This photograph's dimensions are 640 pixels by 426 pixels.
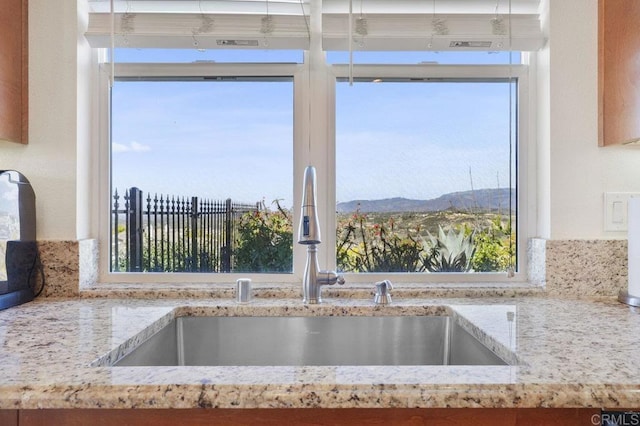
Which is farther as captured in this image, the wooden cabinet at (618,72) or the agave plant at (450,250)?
the agave plant at (450,250)

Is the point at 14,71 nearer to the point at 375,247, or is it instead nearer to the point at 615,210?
the point at 375,247

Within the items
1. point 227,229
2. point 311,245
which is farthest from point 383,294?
point 227,229

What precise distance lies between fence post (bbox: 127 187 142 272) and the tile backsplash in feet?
0.56

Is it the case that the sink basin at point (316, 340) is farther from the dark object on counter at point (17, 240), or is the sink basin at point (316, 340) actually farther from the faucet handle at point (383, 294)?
the dark object on counter at point (17, 240)

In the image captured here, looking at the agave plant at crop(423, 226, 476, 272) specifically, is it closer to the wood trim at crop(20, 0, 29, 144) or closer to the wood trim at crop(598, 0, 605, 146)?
the wood trim at crop(598, 0, 605, 146)

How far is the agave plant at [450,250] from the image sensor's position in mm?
1591

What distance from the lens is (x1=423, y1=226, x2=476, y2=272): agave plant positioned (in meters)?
1.59

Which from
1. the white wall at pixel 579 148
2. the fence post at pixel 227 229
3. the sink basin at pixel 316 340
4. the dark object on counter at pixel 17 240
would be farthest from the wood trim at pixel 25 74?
the white wall at pixel 579 148

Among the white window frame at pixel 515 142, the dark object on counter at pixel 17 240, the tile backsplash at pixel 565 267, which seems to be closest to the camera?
the dark object on counter at pixel 17 240

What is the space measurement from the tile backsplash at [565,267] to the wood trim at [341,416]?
79 centimetres

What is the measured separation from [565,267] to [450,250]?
0.38 meters

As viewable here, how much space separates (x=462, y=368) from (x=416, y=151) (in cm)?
97

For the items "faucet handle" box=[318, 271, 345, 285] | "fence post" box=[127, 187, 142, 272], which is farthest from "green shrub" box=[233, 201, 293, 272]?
"fence post" box=[127, 187, 142, 272]

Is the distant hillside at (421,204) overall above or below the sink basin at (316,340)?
above
